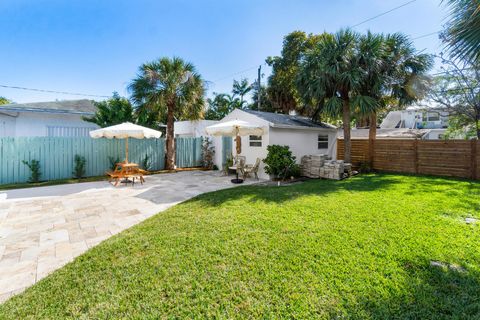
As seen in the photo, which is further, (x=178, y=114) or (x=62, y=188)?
(x=178, y=114)

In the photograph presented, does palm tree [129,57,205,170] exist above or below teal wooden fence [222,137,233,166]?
above

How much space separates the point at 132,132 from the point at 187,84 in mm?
4429

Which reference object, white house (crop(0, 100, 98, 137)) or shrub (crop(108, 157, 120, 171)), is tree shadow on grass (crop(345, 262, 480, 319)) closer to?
shrub (crop(108, 157, 120, 171))

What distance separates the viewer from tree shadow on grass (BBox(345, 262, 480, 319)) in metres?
2.27

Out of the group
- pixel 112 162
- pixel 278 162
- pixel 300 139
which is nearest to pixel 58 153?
pixel 112 162

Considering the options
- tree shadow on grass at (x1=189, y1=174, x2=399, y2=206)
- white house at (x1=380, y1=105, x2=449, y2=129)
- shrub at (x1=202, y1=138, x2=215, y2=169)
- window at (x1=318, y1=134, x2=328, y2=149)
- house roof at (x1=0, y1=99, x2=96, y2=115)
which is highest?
white house at (x1=380, y1=105, x2=449, y2=129)

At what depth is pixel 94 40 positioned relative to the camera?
14719 mm

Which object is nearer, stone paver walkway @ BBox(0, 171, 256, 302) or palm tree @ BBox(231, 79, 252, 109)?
stone paver walkway @ BBox(0, 171, 256, 302)

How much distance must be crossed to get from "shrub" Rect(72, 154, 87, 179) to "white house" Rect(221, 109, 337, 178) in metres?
7.29

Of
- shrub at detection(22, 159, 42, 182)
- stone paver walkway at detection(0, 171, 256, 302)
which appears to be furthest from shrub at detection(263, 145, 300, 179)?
shrub at detection(22, 159, 42, 182)

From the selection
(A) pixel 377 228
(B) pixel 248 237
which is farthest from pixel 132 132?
(A) pixel 377 228

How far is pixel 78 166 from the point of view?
10.2 metres

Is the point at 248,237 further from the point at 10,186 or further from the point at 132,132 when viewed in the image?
the point at 10,186

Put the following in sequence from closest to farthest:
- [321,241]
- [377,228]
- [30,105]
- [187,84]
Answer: [321,241] → [377,228] → [187,84] → [30,105]
